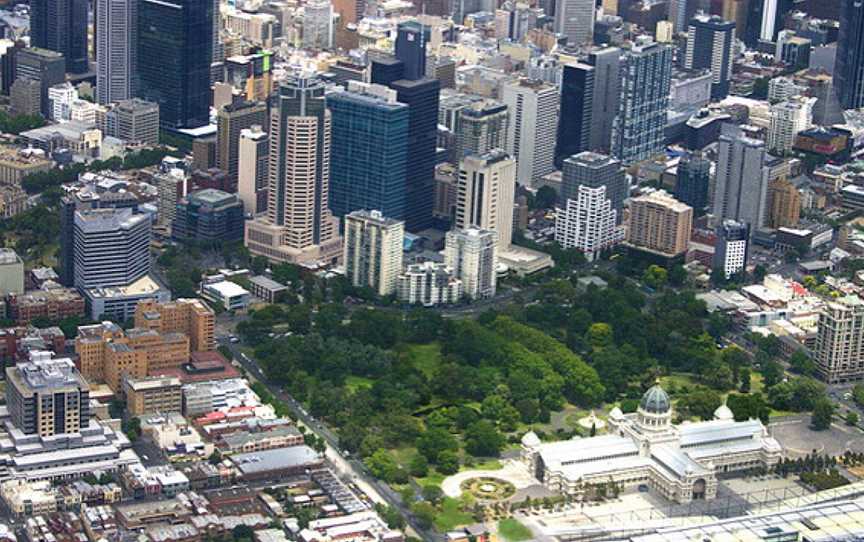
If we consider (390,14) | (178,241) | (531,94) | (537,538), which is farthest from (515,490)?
(390,14)

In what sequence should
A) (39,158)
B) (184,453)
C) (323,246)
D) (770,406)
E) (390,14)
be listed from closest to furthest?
(184,453) → (770,406) → (323,246) → (39,158) → (390,14)

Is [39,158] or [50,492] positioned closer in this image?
[50,492]

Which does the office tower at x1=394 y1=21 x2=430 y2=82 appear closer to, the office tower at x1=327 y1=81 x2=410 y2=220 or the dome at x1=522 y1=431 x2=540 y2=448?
the office tower at x1=327 y1=81 x2=410 y2=220

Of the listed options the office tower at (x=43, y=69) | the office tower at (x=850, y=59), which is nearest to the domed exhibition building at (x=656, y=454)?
the office tower at (x=43, y=69)

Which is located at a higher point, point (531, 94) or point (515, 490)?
point (531, 94)

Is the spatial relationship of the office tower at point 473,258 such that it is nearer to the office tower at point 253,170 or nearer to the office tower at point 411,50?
the office tower at point 253,170

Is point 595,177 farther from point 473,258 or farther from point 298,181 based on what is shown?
point 298,181

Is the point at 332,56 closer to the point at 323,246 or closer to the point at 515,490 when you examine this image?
the point at 323,246
